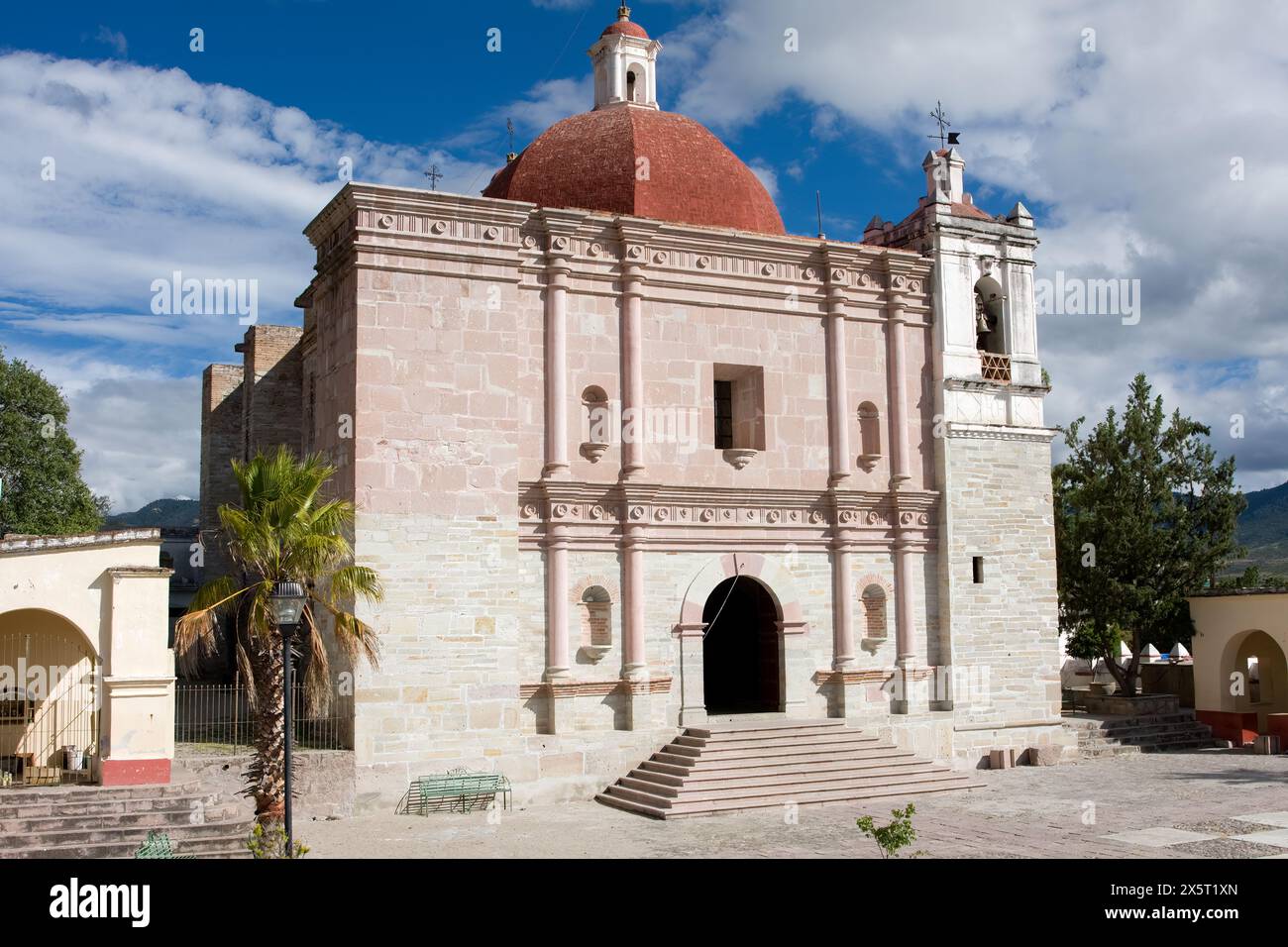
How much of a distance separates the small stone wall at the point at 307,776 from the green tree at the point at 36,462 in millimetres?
21576

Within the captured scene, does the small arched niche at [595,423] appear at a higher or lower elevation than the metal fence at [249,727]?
higher

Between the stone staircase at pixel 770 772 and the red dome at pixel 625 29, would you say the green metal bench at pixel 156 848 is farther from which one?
the red dome at pixel 625 29

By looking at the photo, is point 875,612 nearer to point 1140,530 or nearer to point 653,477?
point 653,477

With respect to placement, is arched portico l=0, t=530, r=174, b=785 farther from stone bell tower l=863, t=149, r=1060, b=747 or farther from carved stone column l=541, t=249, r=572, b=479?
stone bell tower l=863, t=149, r=1060, b=747

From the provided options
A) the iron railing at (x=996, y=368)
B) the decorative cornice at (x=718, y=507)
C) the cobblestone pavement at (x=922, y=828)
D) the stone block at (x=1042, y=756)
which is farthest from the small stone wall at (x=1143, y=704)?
→ the iron railing at (x=996, y=368)

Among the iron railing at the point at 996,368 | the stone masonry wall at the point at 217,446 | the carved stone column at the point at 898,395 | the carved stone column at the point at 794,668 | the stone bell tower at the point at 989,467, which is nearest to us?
the carved stone column at the point at 794,668

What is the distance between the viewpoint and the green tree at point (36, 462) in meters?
34.5

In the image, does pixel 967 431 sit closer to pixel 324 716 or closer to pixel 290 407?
pixel 324 716

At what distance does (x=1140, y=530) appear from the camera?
26.8m

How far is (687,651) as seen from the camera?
19.3 metres

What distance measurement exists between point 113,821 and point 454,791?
4994mm

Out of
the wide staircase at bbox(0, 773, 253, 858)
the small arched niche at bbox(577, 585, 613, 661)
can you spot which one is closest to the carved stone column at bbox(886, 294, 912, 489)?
the small arched niche at bbox(577, 585, 613, 661)

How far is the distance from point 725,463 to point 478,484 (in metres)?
4.54
